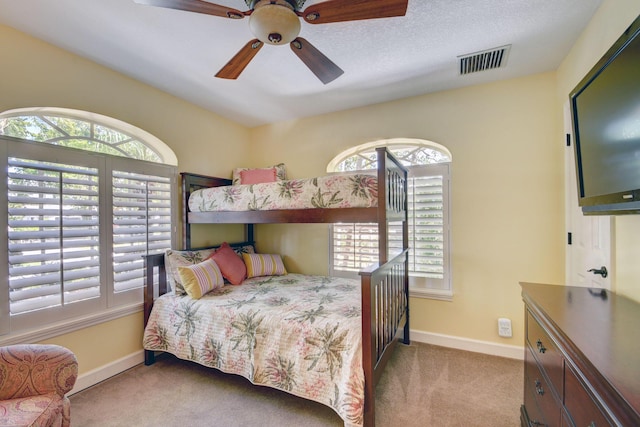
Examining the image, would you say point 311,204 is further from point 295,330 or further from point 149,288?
point 149,288

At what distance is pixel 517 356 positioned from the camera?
7.96 feet

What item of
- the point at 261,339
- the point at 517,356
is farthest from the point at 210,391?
the point at 517,356

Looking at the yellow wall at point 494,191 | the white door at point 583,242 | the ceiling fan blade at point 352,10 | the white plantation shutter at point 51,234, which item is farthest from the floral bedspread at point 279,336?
the ceiling fan blade at point 352,10

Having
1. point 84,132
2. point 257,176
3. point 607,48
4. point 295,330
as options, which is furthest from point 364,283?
point 84,132

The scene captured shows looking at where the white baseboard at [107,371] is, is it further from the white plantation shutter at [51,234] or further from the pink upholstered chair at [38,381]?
the pink upholstered chair at [38,381]

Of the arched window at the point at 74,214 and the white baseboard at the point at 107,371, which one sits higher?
the arched window at the point at 74,214

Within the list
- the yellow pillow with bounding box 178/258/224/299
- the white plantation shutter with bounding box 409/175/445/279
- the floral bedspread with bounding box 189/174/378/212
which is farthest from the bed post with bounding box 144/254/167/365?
the white plantation shutter with bounding box 409/175/445/279

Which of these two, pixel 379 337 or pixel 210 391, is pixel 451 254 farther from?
pixel 210 391

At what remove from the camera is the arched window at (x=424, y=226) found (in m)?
2.72

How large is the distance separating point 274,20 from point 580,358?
1.71 metres

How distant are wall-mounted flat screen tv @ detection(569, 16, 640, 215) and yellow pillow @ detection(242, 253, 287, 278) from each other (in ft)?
8.81

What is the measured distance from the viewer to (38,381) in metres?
1.29

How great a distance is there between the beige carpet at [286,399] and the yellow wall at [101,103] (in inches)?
13.0

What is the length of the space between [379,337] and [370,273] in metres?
0.53
